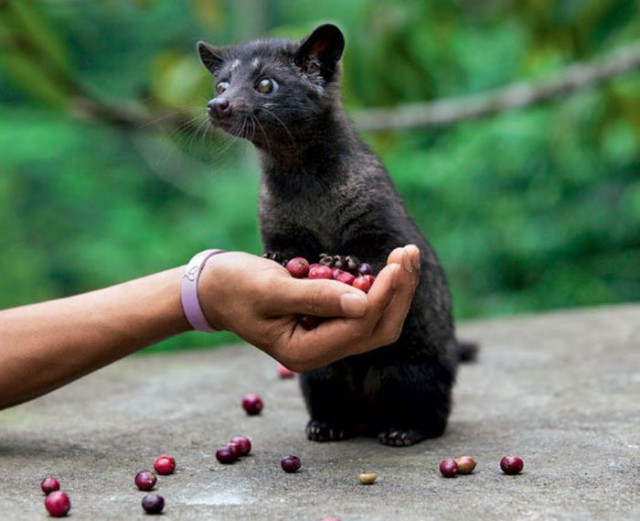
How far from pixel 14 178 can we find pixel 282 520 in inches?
418

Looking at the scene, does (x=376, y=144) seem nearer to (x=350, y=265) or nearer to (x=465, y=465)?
(x=350, y=265)

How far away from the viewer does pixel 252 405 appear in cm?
438

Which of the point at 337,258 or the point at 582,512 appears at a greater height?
the point at 337,258

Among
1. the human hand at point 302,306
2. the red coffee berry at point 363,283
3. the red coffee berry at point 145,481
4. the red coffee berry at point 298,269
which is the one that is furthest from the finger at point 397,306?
the red coffee berry at point 145,481

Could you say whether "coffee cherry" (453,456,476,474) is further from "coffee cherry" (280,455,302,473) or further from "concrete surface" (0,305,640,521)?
"coffee cherry" (280,455,302,473)

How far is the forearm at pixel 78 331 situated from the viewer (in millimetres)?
3492

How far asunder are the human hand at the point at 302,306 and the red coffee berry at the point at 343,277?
148 millimetres

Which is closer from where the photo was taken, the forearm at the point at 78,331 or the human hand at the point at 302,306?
the human hand at the point at 302,306

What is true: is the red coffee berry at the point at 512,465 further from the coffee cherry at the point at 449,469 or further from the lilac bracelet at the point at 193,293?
the lilac bracelet at the point at 193,293

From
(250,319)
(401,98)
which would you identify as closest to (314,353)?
(250,319)

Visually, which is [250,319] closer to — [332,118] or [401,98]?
[332,118]

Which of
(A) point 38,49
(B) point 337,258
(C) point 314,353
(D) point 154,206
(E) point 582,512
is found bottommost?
(E) point 582,512

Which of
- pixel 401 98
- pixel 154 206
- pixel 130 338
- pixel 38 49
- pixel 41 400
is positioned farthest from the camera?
pixel 154 206

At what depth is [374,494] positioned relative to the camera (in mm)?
3199
